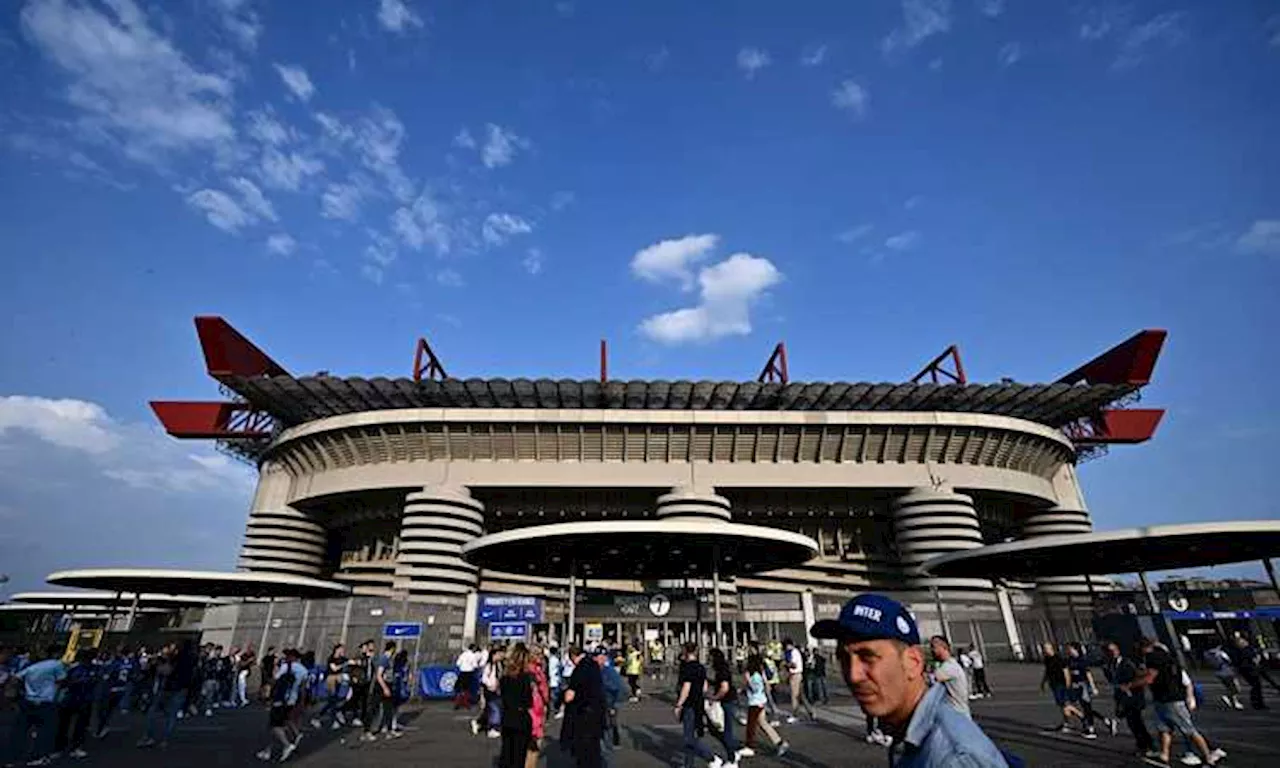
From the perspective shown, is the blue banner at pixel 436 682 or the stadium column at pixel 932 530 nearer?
the blue banner at pixel 436 682

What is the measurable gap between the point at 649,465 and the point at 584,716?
3272cm

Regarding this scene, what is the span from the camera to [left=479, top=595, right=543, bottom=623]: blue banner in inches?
803

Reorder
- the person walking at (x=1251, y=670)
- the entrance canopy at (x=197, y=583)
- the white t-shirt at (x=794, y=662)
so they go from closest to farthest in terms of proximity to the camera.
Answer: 1. the person walking at (x=1251, y=670)
2. the white t-shirt at (x=794, y=662)
3. the entrance canopy at (x=197, y=583)

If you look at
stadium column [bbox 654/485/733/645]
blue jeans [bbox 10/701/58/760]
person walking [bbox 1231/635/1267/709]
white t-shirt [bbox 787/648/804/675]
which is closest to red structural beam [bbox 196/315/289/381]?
stadium column [bbox 654/485/733/645]

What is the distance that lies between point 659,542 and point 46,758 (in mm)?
16661

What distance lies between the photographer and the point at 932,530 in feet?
126

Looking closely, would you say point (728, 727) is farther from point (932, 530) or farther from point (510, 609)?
point (932, 530)

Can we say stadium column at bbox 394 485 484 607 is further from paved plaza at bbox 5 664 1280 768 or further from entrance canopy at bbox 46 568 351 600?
paved plaza at bbox 5 664 1280 768

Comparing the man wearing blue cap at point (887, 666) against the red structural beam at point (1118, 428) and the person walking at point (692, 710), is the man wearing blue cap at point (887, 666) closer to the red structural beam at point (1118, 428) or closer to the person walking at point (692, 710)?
the person walking at point (692, 710)

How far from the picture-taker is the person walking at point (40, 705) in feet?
30.8

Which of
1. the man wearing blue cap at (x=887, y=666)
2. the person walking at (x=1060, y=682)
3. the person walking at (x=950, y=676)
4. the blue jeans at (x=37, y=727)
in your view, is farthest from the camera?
the person walking at (x=1060, y=682)

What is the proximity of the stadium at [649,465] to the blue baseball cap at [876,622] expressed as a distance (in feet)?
112

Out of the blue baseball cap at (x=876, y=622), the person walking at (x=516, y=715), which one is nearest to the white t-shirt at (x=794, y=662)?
the person walking at (x=516, y=715)

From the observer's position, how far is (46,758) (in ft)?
32.6
